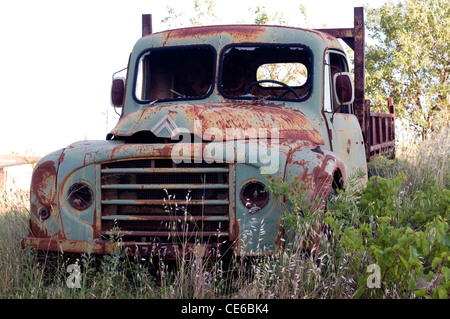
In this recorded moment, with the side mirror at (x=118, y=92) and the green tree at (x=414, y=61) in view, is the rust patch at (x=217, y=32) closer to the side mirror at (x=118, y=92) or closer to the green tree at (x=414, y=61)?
the side mirror at (x=118, y=92)

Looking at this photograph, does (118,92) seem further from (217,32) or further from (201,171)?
(201,171)

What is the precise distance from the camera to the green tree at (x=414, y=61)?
17.8 meters

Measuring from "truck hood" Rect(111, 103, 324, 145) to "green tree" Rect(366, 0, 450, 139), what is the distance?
13.3 m

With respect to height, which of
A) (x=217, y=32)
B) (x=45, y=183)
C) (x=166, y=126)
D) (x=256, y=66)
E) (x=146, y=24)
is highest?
(x=146, y=24)

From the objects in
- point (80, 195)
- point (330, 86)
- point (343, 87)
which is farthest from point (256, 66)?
point (80, 195)

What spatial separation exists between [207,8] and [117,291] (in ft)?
44.2

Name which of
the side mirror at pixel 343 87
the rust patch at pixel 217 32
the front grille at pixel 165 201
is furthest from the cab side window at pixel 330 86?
the front grille at pixel 165 201

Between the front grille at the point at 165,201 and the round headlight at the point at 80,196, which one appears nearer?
the front grille at the point at 165,201

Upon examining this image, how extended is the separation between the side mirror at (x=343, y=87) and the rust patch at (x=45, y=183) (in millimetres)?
2486

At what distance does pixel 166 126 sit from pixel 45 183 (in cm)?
100

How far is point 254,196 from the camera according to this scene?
4.11m

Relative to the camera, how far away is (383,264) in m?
3.46

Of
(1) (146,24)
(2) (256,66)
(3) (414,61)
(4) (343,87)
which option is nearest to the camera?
(4) (343,87)
